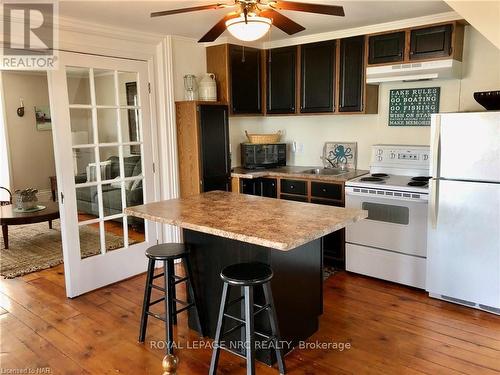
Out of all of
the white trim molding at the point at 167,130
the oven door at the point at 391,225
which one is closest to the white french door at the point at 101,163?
the white trim molding at the point at 167,130

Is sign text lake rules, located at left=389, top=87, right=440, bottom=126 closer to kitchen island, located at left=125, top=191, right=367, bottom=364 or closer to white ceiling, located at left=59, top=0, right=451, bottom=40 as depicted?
white ceiling, located at left=59, top=0, right=451, bottom=40

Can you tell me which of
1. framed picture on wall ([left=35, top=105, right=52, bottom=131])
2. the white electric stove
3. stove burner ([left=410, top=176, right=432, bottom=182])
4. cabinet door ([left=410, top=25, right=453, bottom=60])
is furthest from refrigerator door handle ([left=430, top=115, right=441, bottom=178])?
framed picture on wall ([left=35, top=105, right=52, bottom=131])

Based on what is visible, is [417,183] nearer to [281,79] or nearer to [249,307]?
[281,79]

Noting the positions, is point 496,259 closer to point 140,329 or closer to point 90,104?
point 140,329

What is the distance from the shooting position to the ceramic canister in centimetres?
416

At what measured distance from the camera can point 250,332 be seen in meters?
2.06

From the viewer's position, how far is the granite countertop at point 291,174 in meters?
3.91

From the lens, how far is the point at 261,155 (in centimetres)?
455

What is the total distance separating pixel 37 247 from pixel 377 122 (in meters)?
4.18

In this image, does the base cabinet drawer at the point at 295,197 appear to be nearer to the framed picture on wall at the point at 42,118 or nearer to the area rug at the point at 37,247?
the area rug at the point at 37,247

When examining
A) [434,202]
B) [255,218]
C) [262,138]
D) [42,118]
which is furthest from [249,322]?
[42,118]

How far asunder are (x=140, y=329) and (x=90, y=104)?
1925mm

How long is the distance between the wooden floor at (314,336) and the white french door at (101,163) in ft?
1.06

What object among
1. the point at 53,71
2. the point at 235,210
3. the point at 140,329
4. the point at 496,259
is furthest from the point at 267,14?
the point at 496,259
